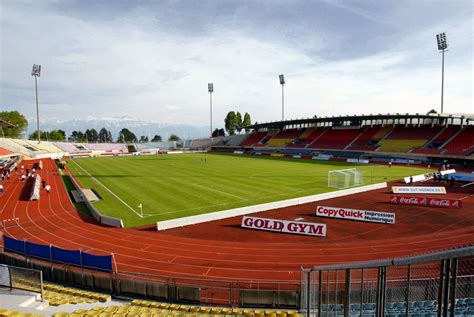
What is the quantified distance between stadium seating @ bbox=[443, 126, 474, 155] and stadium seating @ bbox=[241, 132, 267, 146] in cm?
5483

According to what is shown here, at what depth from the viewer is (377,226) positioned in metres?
21.9

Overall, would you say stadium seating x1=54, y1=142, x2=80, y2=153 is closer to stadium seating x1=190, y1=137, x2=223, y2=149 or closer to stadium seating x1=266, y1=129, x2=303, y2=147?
stadium seating x1=190, y1=137, x2=223, y2=149

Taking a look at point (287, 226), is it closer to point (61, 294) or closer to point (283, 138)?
point (61, 294)

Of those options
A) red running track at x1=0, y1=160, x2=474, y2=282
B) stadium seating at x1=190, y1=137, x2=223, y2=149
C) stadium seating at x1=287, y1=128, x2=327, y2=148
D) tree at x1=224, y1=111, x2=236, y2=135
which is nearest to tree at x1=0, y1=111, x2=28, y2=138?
stadium seating at x1=190, y1=137, x2=223, y2=149

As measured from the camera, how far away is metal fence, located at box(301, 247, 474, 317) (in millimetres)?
3240

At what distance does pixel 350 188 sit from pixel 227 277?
22.9 m

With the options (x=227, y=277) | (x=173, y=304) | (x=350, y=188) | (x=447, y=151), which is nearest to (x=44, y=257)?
(x=173, y=304)

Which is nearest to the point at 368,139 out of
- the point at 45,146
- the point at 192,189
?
the point at 192,189

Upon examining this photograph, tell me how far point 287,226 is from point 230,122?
4918 inches

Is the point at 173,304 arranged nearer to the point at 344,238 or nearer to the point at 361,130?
the point at 344,238

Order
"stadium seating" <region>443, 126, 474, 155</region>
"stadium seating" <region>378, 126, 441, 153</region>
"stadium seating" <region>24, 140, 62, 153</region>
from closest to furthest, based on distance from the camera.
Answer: "stadium seating" <region>443, 126, 474, 155</region>, "stadium seating" <region>378, 126, 441, 153</region>, "stadium seating" <region>24, 140, 62, 153</region>

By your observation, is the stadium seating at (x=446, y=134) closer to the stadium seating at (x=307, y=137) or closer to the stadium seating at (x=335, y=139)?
the stadium seating at (x=335, y=139)

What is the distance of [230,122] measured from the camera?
471 feet

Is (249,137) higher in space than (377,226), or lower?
higher
